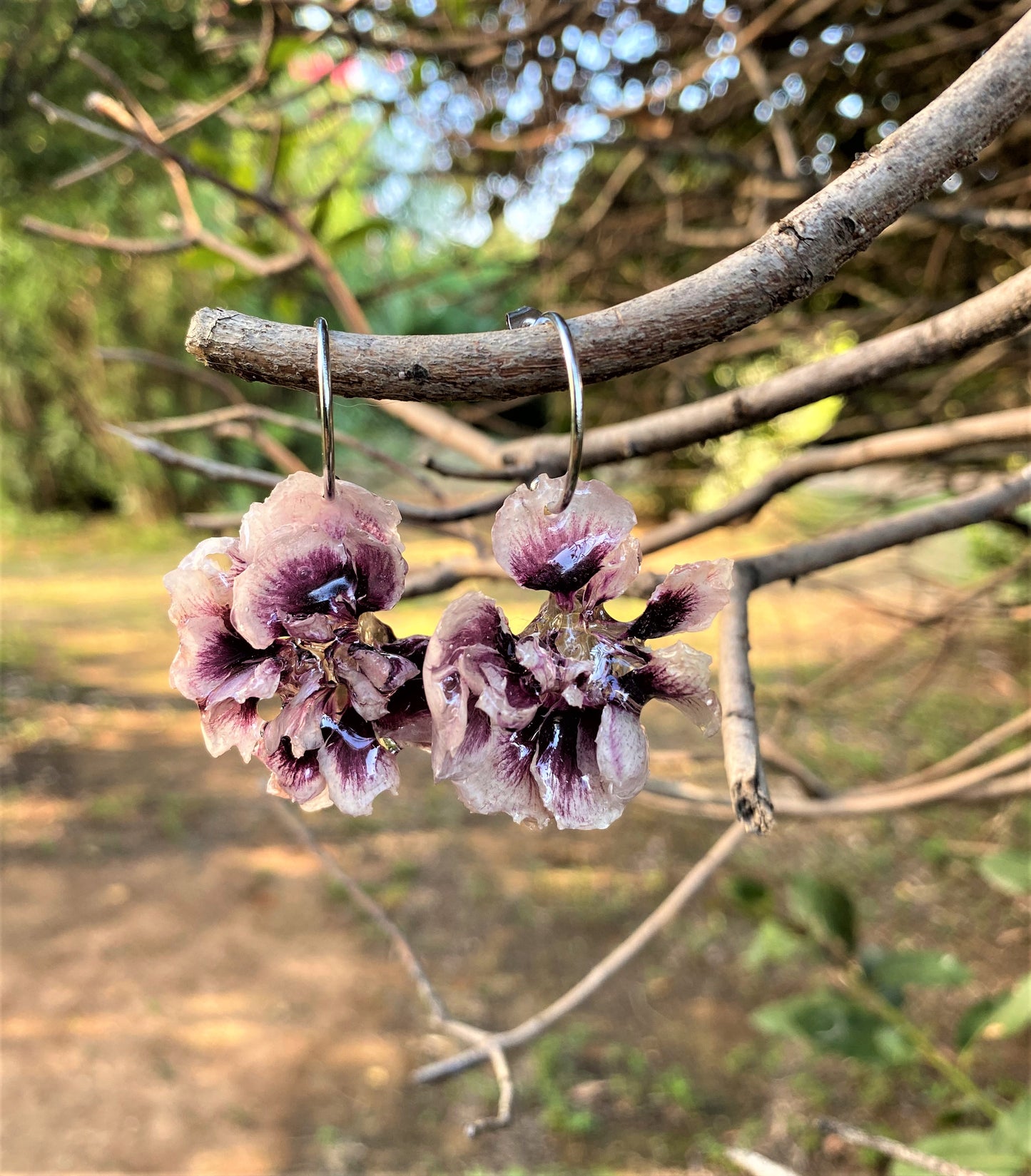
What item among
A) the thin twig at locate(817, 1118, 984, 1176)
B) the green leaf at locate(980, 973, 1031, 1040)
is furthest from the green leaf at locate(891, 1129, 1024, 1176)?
the thin twig at locate(817, 1118, 984, 1176)

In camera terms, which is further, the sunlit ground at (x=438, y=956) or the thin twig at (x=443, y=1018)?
the sunlit ground at (x=438, y=956)

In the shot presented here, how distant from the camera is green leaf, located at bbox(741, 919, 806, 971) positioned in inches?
71.0

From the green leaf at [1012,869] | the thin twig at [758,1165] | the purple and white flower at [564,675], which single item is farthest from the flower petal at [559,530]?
the green leaf at [1012,869]

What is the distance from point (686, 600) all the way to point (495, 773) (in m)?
0.13

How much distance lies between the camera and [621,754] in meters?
0.43

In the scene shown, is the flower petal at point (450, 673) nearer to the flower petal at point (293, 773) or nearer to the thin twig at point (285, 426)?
the flower petal at point (293, 773)

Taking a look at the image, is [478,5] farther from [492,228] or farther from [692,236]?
[692,236]

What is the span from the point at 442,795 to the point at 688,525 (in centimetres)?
264

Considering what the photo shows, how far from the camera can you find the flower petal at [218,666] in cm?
45

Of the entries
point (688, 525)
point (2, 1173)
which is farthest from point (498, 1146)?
point (688, 525)

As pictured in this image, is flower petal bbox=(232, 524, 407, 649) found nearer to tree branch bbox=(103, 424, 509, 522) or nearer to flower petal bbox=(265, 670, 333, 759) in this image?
flower petal bbox=(265, 670, 333, 759)

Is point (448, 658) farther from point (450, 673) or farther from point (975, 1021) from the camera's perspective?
point (975, 1021)

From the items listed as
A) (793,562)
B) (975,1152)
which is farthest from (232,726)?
(975,1152)

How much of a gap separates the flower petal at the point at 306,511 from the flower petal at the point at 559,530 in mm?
59
